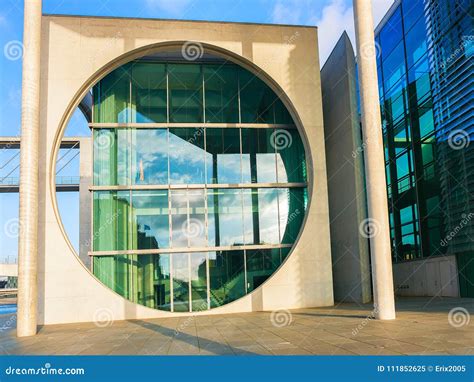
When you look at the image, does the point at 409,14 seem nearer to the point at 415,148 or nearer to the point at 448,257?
the point at 415,148

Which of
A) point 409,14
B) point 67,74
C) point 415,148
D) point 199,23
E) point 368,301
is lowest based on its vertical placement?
point 368,301

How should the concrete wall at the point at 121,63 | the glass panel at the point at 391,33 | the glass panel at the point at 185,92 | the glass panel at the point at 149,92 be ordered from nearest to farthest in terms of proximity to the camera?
the concrete wall at the point at 121,63, the glass panel at the point at 149,92, the glass panel at the point at 185,92, the glass panel at the point at 391,33

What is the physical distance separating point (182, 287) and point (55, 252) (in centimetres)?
371

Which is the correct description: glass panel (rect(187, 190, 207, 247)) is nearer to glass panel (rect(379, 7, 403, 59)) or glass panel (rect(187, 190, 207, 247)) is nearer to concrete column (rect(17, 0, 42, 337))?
concrete column (rect(17, 0, 42, 337))

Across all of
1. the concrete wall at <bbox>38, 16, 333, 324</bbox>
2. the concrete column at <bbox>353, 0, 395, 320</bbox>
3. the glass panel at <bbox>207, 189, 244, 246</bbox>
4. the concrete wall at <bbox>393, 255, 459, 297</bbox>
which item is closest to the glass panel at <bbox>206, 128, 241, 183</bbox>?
the glass panel at <bbox>207, 189, 244, 246</bbox>

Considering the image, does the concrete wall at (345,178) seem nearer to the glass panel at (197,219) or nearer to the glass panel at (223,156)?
the glass panel at (223,156)

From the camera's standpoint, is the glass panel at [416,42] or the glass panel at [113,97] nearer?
the glass panel at [113,97]

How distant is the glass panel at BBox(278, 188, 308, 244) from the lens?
15859mm

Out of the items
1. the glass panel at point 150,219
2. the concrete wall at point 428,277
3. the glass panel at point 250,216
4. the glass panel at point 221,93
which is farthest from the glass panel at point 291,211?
the concrete wall at point 428,277

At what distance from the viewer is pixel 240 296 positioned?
1519 cm

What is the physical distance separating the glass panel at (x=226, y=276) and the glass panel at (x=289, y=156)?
295 cm

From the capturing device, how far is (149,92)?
16.0m

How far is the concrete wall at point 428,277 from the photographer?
17.0 m
